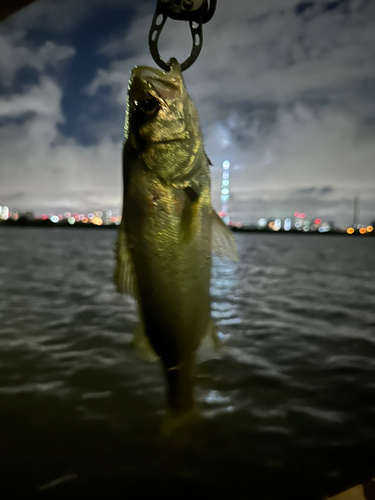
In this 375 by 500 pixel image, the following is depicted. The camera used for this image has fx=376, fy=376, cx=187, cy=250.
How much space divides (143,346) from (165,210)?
0.83m

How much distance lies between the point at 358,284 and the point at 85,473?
17.8m

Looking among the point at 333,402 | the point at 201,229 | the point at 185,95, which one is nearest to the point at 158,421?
the point at 333,402

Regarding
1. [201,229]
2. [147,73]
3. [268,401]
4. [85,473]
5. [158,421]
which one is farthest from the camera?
[268,401]

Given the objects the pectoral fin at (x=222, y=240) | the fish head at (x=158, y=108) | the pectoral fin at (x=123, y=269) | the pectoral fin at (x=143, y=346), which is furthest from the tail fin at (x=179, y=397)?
the fish head at (x=158, y=108)

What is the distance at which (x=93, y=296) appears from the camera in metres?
13.6

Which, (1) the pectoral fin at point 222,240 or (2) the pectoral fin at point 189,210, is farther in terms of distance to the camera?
(1) the pectoral fin at point 222,240

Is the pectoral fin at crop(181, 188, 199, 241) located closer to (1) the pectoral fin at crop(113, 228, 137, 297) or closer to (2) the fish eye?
(1) the pectoral fin at crop(113, 228, 137, 297)

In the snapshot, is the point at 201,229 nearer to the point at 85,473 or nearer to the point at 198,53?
the point at 198,53

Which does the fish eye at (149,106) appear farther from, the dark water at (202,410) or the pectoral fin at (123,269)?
the dark water at (202,410)

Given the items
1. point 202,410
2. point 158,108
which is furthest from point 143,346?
point 202,410

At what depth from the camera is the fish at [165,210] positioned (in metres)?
1.91

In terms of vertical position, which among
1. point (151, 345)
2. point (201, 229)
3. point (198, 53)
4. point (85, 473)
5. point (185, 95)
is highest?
point (198, 53)

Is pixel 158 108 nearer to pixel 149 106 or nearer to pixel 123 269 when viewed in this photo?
pixel 149 106

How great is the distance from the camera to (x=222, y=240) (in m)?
2.12
